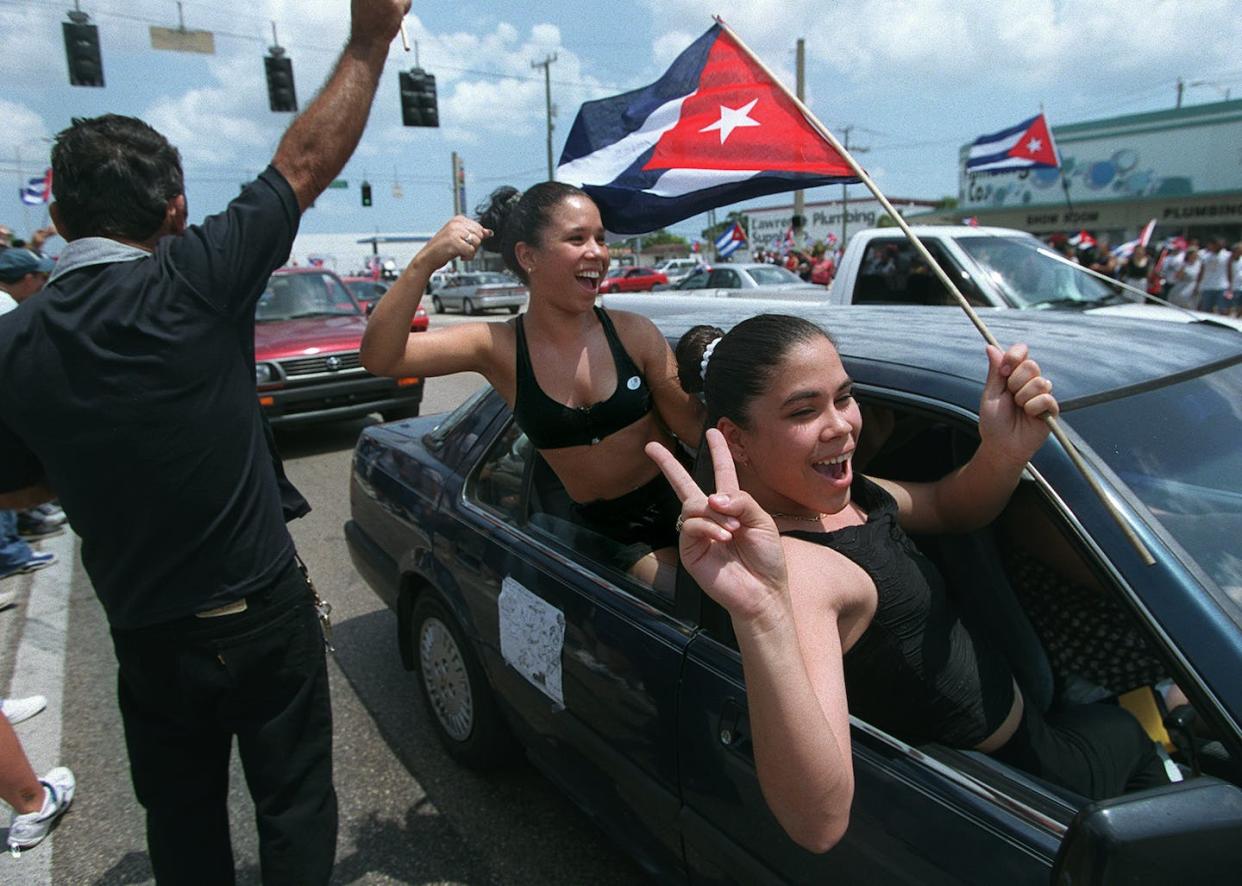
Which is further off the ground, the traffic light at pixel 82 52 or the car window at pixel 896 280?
the traffic light at pixel 82 52

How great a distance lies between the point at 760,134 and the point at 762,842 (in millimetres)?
1833

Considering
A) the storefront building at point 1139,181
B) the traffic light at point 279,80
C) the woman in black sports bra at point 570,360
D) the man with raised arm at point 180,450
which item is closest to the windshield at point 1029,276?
the woman in black sports bra at point 570,360

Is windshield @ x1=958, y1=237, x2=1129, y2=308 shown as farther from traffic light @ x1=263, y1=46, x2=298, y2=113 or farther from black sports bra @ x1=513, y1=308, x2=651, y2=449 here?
traffic light @ x1=263, y1=46, x2=298, y2=113

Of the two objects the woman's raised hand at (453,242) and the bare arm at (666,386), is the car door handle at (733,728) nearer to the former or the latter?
the bare arm at (666,386)

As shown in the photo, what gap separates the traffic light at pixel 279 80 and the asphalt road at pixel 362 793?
552 inches

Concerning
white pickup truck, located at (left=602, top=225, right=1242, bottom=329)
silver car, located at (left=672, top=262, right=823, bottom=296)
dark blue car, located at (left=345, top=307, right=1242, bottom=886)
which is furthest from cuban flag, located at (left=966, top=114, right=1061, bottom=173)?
dark blue car, located at (left=345, top=307, right=1242, bottom=886)

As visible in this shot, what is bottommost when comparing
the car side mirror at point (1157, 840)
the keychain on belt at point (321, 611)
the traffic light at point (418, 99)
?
the keychain on belt at point (321, 611)

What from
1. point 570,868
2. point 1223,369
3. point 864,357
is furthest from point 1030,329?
point 570,868

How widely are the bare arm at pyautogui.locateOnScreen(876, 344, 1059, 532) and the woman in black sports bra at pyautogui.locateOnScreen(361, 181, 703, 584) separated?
78 cm

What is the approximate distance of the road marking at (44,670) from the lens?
8.78 ft

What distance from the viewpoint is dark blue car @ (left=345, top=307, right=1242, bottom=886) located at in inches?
52.3

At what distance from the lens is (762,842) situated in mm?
1677

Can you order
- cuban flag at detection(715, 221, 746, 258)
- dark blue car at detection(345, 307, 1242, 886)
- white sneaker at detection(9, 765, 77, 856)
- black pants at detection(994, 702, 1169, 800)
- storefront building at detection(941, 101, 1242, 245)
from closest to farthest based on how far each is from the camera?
1. dark blue car at detection(345, 307, 1242, 886)
2. black pants at detection(994, 702, 1169, 800)
3. white sneaker at detection(9, 765, 77, 856)
4. cuban flag at detection(715, 221, 746, 258)
5. storefront building at detection(941, 101, 1242, 245)

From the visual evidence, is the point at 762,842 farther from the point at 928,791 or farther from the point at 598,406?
the point at 598,406
